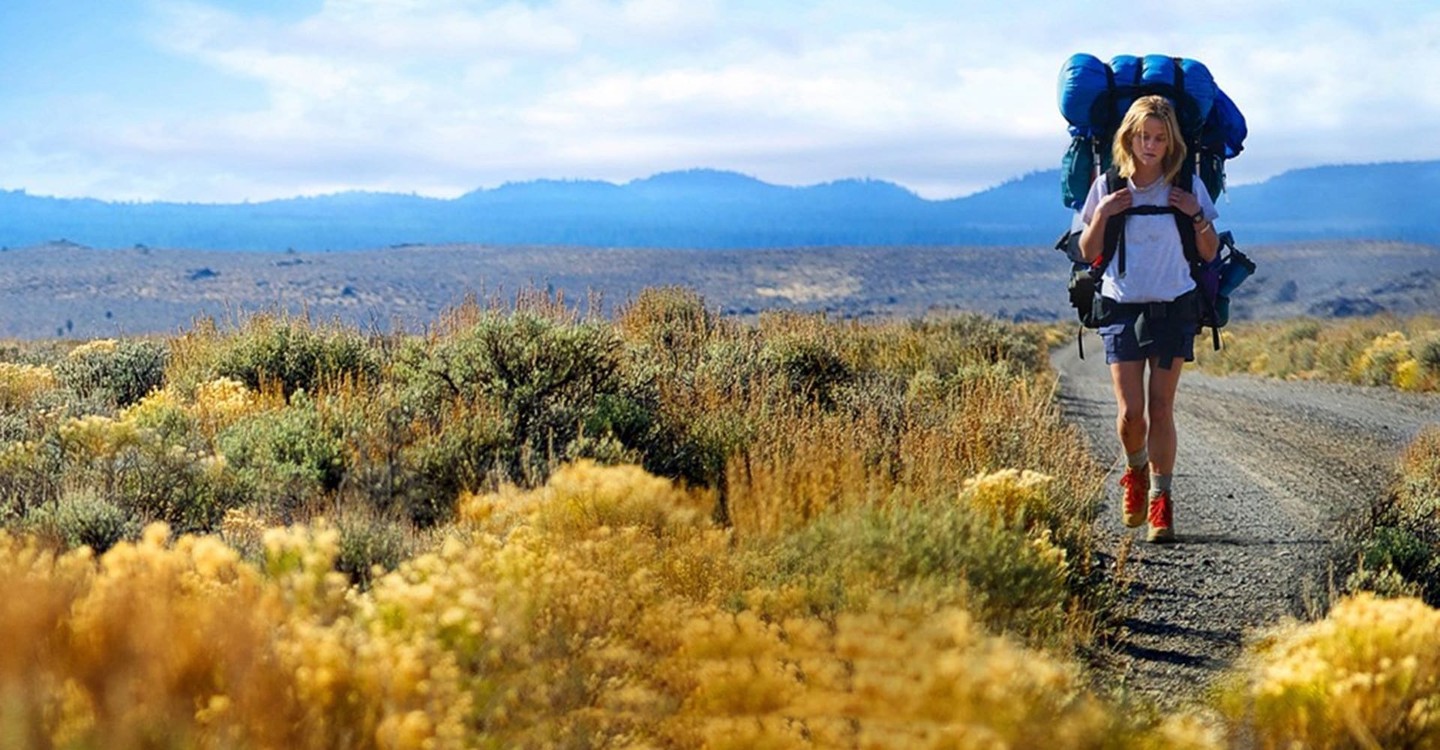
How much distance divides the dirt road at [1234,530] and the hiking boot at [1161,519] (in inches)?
3.3

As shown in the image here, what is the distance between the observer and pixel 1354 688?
387 cm

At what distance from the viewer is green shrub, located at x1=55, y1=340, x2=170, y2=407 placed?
1148cm

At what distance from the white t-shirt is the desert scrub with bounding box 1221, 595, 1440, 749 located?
2156 mm

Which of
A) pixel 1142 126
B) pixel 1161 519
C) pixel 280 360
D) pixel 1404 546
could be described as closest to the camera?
pixel 1404 546

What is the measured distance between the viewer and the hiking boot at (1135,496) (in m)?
6.76

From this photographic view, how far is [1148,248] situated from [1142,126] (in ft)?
1.82

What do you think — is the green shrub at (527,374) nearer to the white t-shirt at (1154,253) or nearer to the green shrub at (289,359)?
the green shrub at (289,359)

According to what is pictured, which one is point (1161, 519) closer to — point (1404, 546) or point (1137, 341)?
point (1137, 341)

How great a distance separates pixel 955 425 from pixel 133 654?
5452 mm

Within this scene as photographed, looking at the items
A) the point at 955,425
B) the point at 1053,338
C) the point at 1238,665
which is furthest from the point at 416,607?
the point at 1053,338

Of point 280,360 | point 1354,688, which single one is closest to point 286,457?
point 280,360

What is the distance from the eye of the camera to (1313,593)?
5.35 m

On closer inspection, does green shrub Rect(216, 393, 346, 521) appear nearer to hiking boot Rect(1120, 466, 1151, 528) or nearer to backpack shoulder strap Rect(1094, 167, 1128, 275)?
backpack shoulder strap Rect(1094, 167, 1128, 275)

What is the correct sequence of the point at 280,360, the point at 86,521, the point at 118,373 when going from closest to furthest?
the point at 86,521 → the point at 280,360 → the point at 118,373
